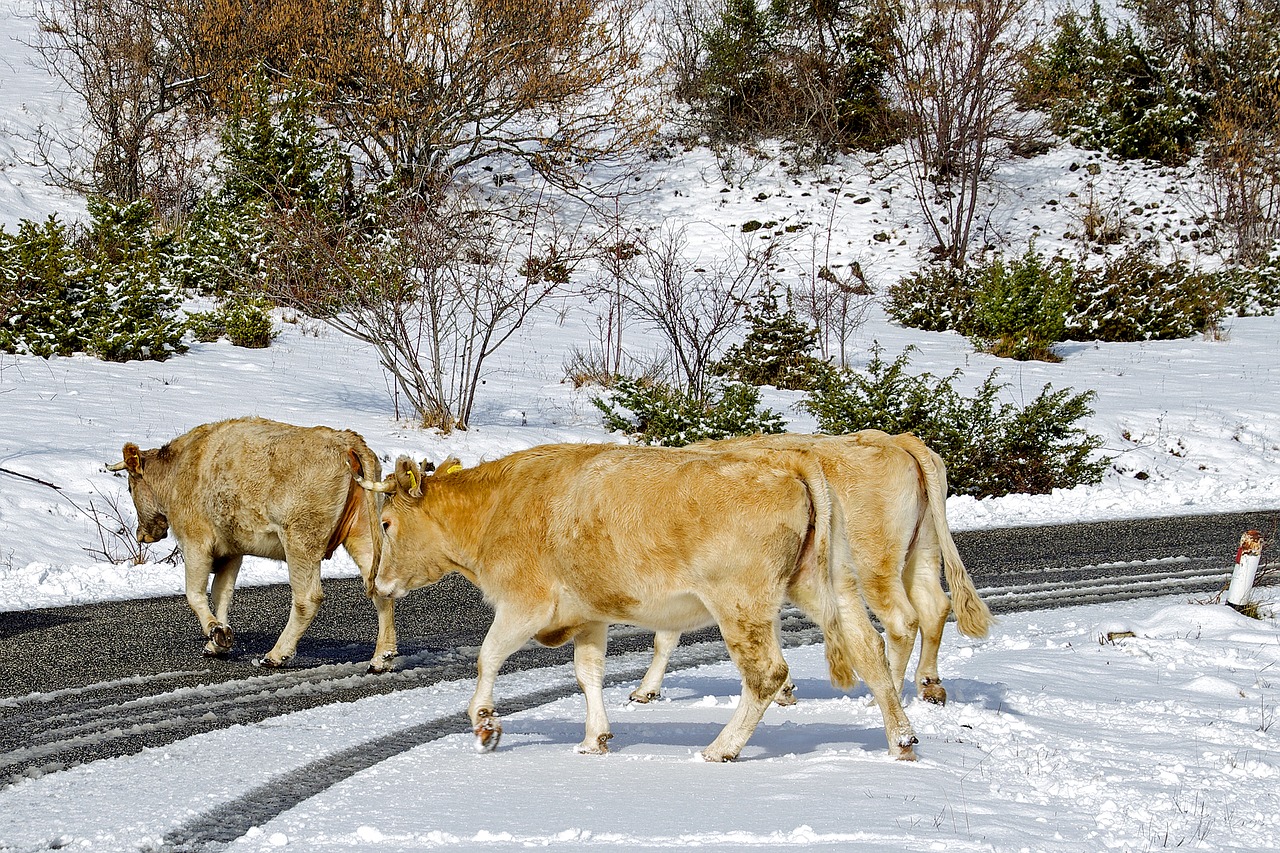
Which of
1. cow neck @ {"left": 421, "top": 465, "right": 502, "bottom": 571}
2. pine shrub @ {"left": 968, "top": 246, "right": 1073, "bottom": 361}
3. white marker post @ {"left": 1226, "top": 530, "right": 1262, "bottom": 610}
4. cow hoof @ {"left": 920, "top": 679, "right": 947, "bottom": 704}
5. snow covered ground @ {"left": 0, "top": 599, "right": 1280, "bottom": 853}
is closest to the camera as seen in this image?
snow covered ground @ {"left": 0, "top": 599, "right": 1280, "bottom": 853}

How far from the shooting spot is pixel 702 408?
1806 centimetres

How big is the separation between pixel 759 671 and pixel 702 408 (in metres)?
12.5

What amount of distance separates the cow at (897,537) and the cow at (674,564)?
3.40ft

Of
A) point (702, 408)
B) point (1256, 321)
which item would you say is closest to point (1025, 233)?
point (1256, 321)

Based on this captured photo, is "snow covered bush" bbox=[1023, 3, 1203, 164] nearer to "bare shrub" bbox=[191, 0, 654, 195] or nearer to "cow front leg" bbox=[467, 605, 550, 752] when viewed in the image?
"bare shrub" bbox=[191, 0, 654, 195]

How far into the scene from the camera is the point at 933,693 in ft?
23.4

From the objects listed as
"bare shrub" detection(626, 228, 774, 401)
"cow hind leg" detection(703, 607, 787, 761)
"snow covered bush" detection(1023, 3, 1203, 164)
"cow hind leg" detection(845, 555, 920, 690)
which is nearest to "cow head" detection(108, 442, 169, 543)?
"cow hind leg" detection(845, 555, 920, 690)

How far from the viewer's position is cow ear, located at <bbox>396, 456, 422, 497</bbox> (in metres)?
6.92

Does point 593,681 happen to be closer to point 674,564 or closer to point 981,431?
point 674,564

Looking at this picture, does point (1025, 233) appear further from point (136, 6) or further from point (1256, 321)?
point (136, 6)

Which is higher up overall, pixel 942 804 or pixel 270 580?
pixel 942 804

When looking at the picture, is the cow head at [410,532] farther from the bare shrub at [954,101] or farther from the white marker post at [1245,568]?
the bare shrub at [954,101]

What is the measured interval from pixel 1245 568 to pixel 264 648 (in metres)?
7.25

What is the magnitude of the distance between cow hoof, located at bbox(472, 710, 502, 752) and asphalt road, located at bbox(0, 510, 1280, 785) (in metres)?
1.37
